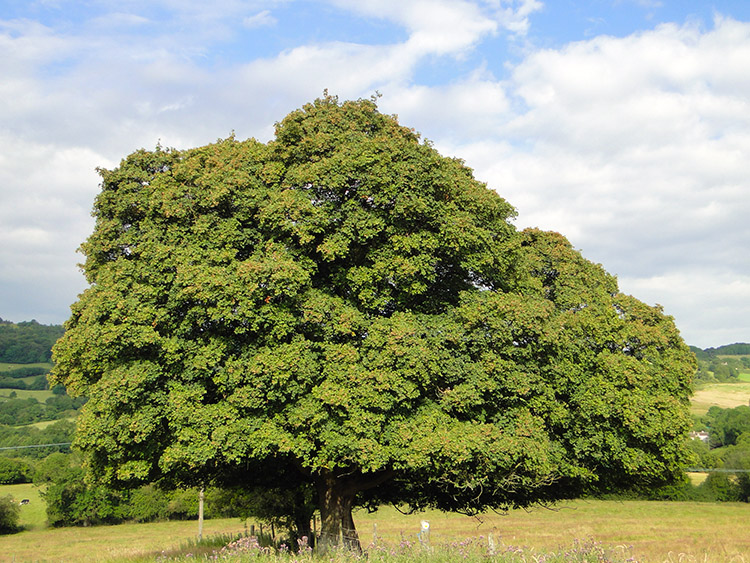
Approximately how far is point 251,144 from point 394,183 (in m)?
6.13

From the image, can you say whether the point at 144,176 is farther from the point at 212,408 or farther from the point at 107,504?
the point at 107,504

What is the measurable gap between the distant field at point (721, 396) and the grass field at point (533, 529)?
3551 inches

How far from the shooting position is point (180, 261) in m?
16.7

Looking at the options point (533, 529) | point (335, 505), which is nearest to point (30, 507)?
point (533, 529)

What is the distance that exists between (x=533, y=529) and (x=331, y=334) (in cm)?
4243

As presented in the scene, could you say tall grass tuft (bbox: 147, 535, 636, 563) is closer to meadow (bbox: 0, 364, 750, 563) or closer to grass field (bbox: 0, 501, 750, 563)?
meadow (bbox: 0, 364, 750, 563)

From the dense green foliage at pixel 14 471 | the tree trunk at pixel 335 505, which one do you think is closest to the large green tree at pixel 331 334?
the tree trunk at pixel 335 505

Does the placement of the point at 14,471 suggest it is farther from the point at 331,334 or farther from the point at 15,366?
the point at 15,366

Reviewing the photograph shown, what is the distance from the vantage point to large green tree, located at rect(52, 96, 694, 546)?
15.4m

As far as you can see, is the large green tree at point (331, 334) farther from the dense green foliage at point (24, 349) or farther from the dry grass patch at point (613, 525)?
the dense green foliage at point (24, 349)

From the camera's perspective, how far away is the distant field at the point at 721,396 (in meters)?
147

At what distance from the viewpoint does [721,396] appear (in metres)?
155

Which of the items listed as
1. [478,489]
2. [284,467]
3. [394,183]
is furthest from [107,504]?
[394,183]

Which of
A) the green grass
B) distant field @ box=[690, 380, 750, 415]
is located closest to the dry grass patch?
the green grass
